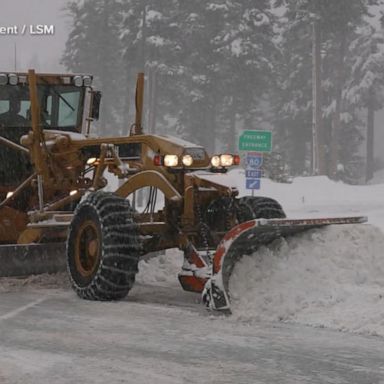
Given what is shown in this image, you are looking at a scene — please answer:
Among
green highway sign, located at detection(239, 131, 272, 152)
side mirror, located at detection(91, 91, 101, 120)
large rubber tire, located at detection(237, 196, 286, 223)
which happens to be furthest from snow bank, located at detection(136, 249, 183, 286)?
green highway sign, located at detection(239, 131, 272, 152)

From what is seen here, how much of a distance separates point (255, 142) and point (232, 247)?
12116 mm

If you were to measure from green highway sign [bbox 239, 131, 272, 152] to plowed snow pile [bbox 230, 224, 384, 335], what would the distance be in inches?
440

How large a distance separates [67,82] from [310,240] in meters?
4.29

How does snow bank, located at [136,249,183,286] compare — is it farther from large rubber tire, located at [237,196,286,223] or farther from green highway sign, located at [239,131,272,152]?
green highway sign, located at [239,131,272,152]

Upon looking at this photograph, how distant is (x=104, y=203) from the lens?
708 cm

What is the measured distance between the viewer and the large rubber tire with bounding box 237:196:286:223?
7909 millimetres

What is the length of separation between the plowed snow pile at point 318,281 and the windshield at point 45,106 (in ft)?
13.0

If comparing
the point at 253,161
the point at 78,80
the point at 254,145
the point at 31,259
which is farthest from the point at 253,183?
the point at 31,259

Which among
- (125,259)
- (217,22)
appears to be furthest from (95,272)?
(217,22)

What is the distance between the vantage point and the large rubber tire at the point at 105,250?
682 centimetres

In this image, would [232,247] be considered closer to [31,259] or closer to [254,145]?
[31,259]

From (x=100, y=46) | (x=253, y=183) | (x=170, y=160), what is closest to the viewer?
(x=170, y=160)

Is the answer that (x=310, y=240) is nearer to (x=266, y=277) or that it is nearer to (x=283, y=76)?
(x=266, y=277)

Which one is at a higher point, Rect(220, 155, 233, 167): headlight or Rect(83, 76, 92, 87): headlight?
Rect(83, 76, 92, 87): headlight
